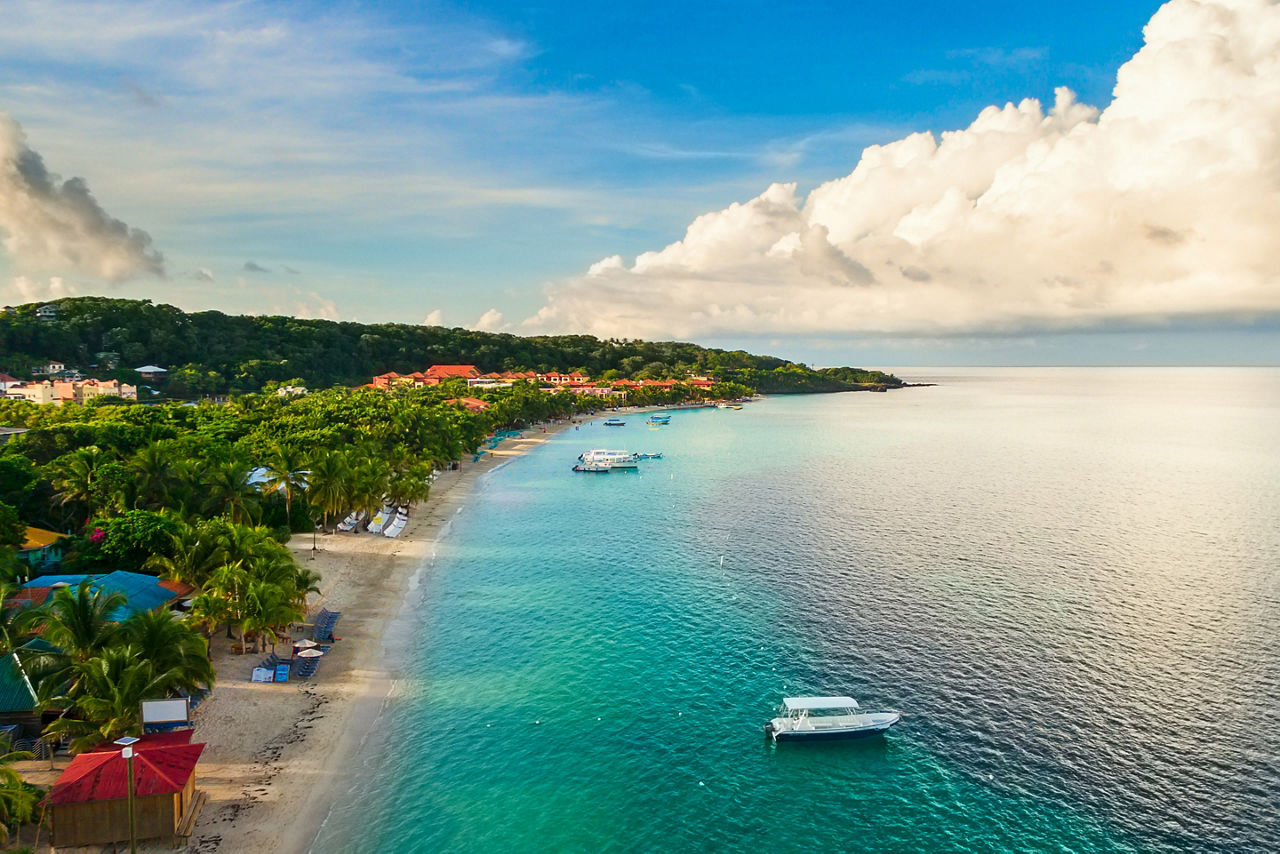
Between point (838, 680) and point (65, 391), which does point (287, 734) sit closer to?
point (838, 680)

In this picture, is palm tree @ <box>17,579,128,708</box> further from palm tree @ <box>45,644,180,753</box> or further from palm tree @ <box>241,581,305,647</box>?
palm tree @ <box>241,581,305,647</box>

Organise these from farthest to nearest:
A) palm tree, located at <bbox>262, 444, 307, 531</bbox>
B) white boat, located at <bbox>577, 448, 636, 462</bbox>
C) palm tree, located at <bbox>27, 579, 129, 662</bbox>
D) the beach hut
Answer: white boat, located at <bbox>577, 448, 636, 462</bbox>
palm tree, located at <bbox>262, 444, 307, 531</bbox>
palm tree, located at <bbox>27, 579, 129, 662</bbox>
the beach hut

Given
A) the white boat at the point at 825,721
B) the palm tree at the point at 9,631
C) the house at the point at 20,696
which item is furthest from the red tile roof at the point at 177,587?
the white boat at the point at 825,721

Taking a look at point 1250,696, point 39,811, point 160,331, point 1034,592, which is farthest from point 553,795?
point 160,331

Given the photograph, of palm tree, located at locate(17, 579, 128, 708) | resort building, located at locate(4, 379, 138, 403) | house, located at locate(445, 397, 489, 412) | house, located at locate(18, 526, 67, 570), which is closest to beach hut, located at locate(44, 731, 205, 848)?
palm tree, located at locate(17, 579, 128, 708)

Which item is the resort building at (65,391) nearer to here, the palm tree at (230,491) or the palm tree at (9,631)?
the palm tree at (230,491)
